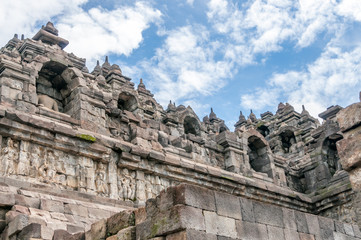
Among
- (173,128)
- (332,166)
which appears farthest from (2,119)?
(332,166)

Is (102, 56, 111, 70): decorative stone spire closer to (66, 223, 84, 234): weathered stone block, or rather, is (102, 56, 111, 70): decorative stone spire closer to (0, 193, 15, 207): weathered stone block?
(0, 193, 15, 207): weathered stone block

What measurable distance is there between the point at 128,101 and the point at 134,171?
8.80 m

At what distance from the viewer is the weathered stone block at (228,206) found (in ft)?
24.1

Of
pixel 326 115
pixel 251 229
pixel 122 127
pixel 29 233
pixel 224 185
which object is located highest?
pixel 326 115

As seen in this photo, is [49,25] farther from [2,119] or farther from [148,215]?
[148,215]

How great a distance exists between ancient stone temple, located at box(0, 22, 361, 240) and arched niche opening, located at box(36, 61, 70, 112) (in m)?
0.04

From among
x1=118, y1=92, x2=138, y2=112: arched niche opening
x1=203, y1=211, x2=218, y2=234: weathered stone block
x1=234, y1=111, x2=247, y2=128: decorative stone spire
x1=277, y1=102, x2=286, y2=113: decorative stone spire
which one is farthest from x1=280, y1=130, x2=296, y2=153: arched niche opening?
x1=203, y1=211, x2=218, y2=234: weathered stone block

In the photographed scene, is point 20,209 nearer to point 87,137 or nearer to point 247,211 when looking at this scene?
point 87,137

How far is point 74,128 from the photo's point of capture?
1373 centimetres

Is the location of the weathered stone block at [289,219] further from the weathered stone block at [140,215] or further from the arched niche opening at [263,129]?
the arched niche opening at [263,129]

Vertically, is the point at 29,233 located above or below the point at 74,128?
below

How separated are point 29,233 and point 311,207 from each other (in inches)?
538

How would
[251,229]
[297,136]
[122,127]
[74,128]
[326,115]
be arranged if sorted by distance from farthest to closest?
[297,136] < [326,115] < [122,127] < [74,128] < [251,229]

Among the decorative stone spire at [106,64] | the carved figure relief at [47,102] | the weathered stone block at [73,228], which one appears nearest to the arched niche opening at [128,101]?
the carved figure relief at [47,102]
